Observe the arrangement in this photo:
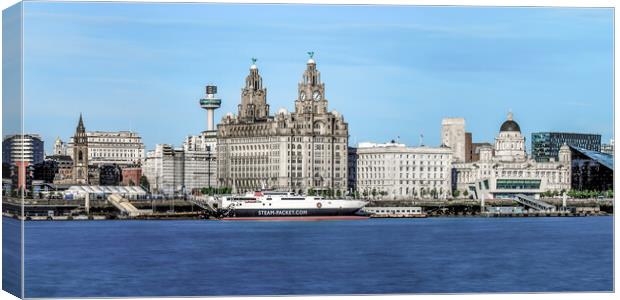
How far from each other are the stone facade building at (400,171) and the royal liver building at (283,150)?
1854 millimetres

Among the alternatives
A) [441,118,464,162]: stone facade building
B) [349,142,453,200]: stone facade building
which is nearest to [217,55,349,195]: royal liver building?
[349,142,453,200]: stone facade building

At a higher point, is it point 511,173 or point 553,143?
point 553,143

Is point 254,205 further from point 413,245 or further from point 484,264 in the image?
point 484,264

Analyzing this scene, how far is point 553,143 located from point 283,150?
11242 millimetres

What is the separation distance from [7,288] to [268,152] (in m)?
43.4

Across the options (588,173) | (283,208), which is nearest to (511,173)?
(588,173)

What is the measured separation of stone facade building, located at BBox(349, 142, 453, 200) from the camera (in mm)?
68438

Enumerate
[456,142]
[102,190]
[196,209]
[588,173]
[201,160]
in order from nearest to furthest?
1. [196,209]
2. [588,173]
3. [102,190]
4. [456,142]
5. [201,160]

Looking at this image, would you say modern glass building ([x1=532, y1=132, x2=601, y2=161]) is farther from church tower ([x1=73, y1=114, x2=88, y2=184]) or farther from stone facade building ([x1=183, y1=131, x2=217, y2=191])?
church tower ([x1=73, y1=114, x2=88, y2=184])

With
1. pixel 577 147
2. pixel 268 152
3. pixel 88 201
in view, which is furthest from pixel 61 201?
pixel 577 147

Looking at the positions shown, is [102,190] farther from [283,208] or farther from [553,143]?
[553,143]

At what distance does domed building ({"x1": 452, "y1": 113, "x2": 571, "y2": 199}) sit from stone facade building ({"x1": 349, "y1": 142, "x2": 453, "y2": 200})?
1498 millimetres

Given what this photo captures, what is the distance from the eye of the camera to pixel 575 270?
25.0 m

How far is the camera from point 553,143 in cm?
5909
